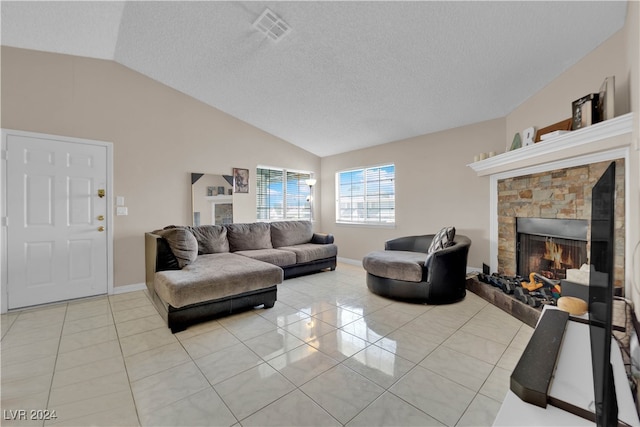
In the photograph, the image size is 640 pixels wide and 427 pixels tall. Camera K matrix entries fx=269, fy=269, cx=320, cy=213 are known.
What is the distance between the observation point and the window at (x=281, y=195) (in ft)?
17.4

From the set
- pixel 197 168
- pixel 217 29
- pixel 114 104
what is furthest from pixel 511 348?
pixel 114 104

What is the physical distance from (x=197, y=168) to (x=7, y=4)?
7.92ft

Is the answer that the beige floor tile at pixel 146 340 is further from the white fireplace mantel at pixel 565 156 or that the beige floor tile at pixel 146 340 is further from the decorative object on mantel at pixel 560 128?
the decorative object on mantel at pixel 560 128

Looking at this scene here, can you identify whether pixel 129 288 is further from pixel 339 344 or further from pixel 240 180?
pixel 339 344

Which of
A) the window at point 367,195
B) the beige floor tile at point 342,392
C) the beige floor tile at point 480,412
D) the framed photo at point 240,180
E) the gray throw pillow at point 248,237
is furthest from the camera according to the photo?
the window at point 367,195

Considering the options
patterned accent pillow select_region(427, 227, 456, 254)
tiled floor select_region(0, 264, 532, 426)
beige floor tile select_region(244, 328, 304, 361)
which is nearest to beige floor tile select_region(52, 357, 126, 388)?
tiled floor select_region(0, 264, 532, 426)

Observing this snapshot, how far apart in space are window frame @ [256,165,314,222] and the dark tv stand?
15.4ft

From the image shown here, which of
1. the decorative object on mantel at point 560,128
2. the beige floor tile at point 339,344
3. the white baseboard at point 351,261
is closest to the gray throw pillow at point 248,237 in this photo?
the white baseboard at point 351,261

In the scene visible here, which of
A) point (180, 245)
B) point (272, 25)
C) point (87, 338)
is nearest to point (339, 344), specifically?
point (180, 245)

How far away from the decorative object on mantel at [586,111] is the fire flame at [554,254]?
1336 millimetres

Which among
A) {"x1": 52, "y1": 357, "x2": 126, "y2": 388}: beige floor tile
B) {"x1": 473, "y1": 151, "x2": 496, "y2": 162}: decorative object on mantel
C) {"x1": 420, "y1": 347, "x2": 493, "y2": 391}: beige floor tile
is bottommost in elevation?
{"x1": 52, "y1": 357, "x2": 126, "y2": 388}: beige floor tile

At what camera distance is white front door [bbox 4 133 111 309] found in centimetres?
304

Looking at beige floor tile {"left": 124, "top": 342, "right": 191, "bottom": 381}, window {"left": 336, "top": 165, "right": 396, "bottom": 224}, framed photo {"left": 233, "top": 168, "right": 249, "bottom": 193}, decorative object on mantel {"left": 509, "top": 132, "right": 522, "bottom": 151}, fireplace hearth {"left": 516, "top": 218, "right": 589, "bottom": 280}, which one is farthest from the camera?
window {"left": 336, "top": 165, "right": 396, "bottom": 224}

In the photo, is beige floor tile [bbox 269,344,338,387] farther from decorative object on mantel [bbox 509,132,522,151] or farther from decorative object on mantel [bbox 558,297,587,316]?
decorative object on mantel [bbox 509,132,522,151]
